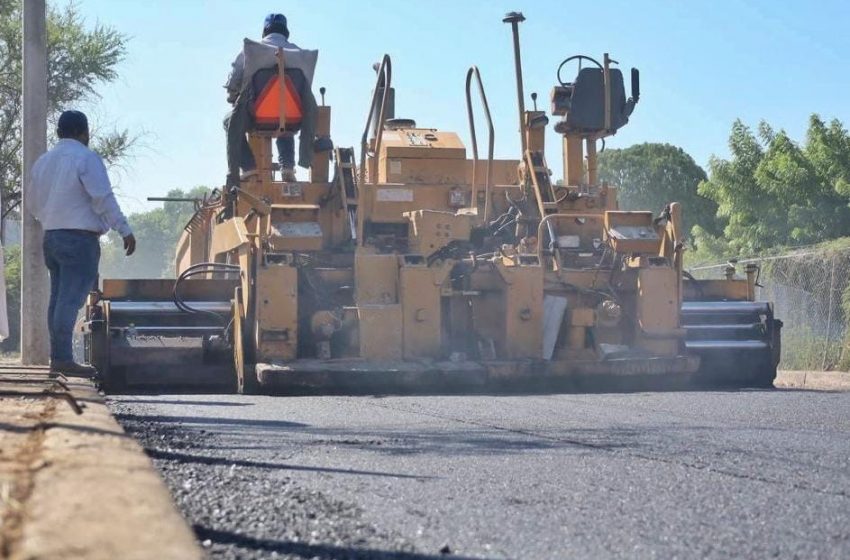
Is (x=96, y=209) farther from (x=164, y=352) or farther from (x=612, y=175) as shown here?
(x=612, y=175)

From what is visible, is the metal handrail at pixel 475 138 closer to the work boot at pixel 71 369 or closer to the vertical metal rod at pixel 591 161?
the vertical metal rod at pixel 591 161

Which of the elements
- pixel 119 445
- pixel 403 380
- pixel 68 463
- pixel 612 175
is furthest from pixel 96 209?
pixel 612 175

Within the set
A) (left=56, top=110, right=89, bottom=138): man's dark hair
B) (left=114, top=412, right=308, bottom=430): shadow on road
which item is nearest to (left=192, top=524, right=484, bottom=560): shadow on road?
(left=114, top=412, right=308, bottom=430): shadow on road

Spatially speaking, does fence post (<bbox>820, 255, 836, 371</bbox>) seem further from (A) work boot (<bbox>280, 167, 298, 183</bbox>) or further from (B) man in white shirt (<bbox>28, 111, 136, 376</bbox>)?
(B) man in white shirt (<bbox>28, 111, 136, 376</bbox>)

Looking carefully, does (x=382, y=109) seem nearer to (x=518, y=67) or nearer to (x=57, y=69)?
(x=518, y=67)

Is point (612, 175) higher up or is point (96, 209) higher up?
point (612, 175)

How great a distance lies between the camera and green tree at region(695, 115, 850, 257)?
91.5ft

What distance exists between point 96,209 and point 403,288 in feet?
8.71

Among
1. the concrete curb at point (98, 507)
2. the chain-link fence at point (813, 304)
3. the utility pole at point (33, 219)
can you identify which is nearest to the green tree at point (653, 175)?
the chain-link fence at point (813, 304)

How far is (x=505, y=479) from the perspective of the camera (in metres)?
4.83

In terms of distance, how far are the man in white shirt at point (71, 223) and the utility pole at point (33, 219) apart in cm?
583

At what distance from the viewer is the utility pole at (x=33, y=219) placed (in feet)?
46.0

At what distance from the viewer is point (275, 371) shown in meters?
9.36

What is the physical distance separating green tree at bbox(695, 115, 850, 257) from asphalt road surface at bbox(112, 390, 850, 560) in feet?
68.3
